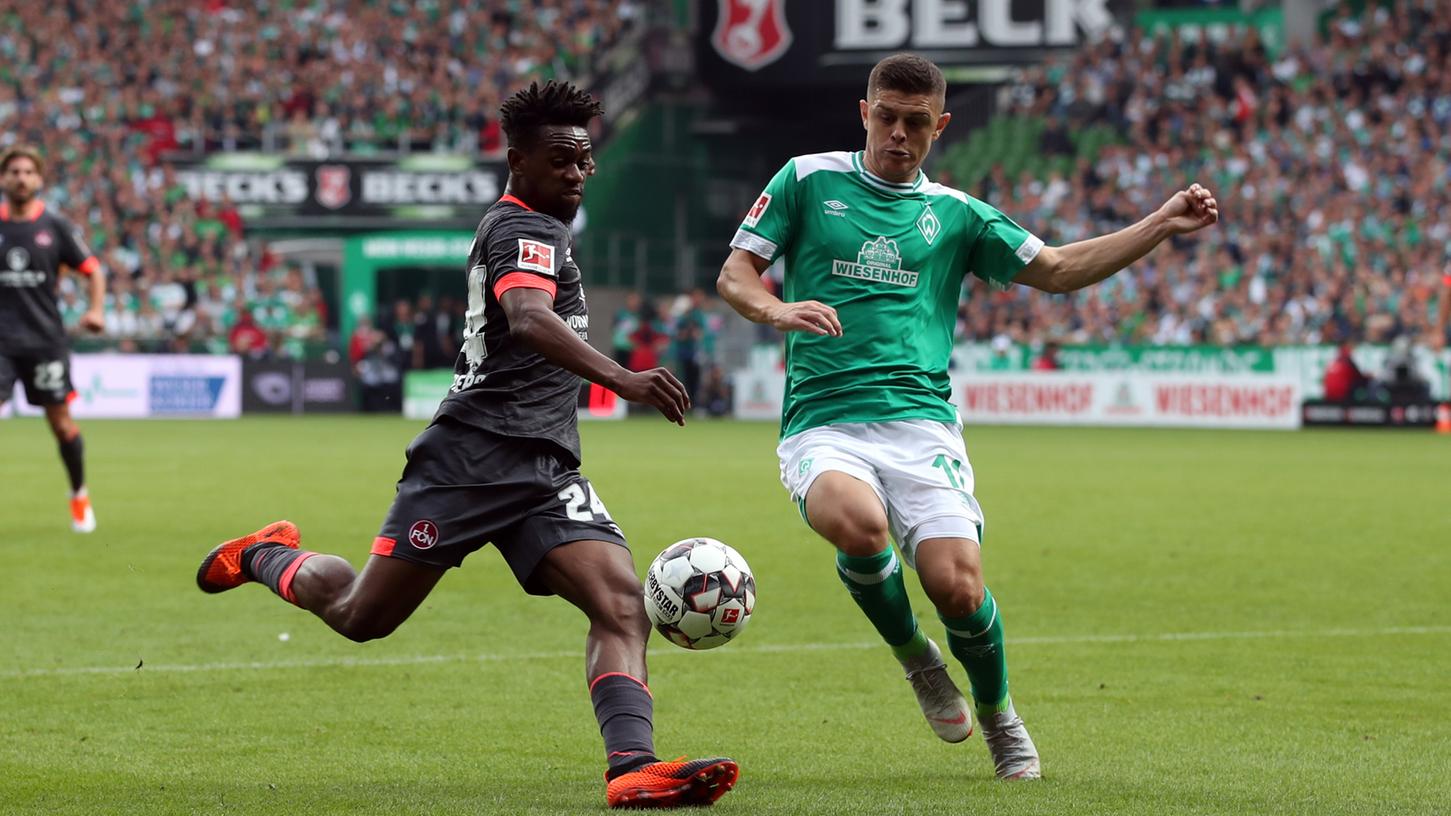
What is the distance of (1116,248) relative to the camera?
5898mm

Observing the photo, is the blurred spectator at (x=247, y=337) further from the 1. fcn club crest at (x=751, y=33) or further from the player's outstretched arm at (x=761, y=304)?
the player's outstretched arm at (x=761, y=304)

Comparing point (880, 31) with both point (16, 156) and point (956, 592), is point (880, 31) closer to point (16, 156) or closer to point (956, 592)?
point (16, 156)

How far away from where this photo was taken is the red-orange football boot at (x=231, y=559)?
247 inches

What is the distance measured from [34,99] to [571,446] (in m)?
36.6

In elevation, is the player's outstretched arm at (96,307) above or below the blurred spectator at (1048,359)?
above

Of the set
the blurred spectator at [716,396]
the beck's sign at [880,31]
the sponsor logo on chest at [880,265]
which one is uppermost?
the beck's sign at [880,31]

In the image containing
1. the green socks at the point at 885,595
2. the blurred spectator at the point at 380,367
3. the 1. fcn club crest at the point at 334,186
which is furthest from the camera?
the 1. fcn club crest at the point at 334,186

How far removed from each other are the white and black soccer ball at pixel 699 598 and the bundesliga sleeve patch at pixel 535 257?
874 mm

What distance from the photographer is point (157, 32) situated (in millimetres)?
40531

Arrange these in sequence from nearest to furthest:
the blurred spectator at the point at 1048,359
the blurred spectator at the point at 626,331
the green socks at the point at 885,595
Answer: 1. the green socks at the point at 885,595
2. the blurred spectator at the point at 1048,359
3. the blurred spectator at the point at 626,331

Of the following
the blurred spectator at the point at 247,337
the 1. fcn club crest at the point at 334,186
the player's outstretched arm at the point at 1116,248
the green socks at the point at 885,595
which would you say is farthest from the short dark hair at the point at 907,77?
the 1. fcn club crest at the point at 334,186

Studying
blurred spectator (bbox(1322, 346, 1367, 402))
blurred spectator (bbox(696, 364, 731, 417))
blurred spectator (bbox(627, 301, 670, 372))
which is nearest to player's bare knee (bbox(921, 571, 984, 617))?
blurred spectator (bbox(1322, 346, 1367, 402))

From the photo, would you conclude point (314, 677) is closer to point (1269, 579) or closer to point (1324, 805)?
point (1324, 805)

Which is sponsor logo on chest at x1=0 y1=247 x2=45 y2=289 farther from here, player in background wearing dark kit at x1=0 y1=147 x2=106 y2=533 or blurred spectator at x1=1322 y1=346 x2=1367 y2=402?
blurred spectator at x1=1322 y1=346 x2=1367 y2=402
